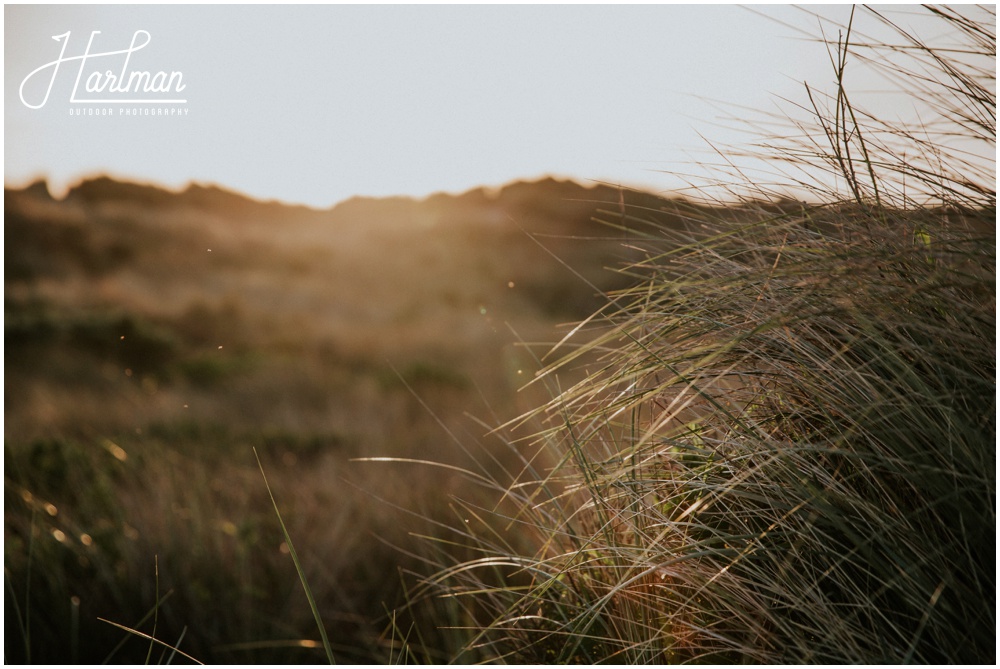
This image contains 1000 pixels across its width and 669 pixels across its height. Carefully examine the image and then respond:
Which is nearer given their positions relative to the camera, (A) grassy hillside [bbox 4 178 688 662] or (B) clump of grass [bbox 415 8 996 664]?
(B) clump of grass [bbox 415 8 996 664]

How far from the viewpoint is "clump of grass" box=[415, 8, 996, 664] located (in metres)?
0.98

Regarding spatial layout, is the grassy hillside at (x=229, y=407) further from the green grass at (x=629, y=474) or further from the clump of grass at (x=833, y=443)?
the clump of grass at (x=833, y=443)

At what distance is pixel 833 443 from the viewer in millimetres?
1077

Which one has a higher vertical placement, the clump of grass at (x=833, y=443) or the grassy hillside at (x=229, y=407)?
the clump of grass at (x=833, y=443)

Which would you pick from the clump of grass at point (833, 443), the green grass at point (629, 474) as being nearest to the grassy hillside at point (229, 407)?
the green grass at point (629, 474)

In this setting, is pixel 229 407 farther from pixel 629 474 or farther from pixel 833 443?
pixel 833 443

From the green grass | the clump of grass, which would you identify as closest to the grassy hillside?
the green grass

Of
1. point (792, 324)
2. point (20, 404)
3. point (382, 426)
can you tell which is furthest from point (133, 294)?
point (792, 324)

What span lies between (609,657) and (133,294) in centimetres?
1018

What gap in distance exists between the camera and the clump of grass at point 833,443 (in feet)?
3.20

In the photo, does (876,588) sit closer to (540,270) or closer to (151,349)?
(151,349)

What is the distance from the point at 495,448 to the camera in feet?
14.4

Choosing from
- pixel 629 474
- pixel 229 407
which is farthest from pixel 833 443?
pixel 229 407

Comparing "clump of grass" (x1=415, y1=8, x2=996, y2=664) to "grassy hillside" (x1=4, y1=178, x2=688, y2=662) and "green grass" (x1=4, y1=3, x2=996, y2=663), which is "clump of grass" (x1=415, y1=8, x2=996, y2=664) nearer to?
"green grass" (x1=4, y1=3, x2=996, y2=663)
